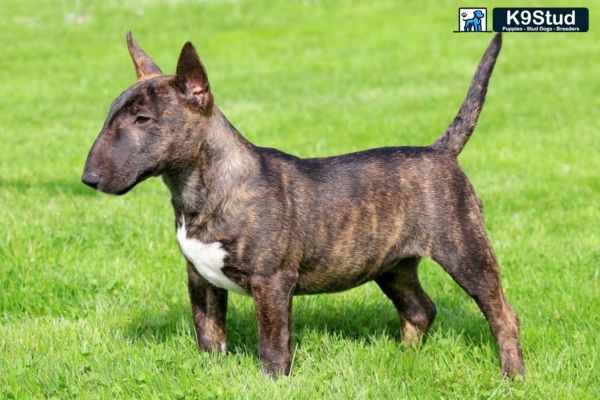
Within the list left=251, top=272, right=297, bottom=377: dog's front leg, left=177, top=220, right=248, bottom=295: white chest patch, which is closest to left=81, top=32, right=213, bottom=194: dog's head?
left=177, top=220, right=248, bottom=295: white chest patch

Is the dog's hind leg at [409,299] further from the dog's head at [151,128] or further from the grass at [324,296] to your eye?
the dog's head at [151,128]

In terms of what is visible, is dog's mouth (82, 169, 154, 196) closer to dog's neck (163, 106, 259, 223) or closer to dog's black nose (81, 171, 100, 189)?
dog's black nose (81, 171, 100, 189)

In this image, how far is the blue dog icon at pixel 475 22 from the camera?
2238 cm

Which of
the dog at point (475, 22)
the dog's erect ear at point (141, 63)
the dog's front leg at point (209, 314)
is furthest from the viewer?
the dog at point (475, 22)

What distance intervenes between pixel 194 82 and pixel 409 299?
225 centimetres

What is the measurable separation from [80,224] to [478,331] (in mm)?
4077

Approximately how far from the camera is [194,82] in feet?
17.2

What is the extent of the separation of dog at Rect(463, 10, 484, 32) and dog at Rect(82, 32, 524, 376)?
16537 mm

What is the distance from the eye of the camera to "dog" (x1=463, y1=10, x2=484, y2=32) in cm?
2238

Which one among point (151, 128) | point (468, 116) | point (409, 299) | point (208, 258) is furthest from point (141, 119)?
point (409, 299)

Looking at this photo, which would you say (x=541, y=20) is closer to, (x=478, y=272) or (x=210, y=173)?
(x=478, y=272)

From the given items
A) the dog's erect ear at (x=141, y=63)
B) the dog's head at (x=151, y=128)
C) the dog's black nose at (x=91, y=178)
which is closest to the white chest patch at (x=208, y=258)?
the dog's head at (x=151, y=128)

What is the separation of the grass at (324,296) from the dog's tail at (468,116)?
1.27 meters

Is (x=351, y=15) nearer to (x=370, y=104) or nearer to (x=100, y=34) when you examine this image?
(x=100, y=34)
